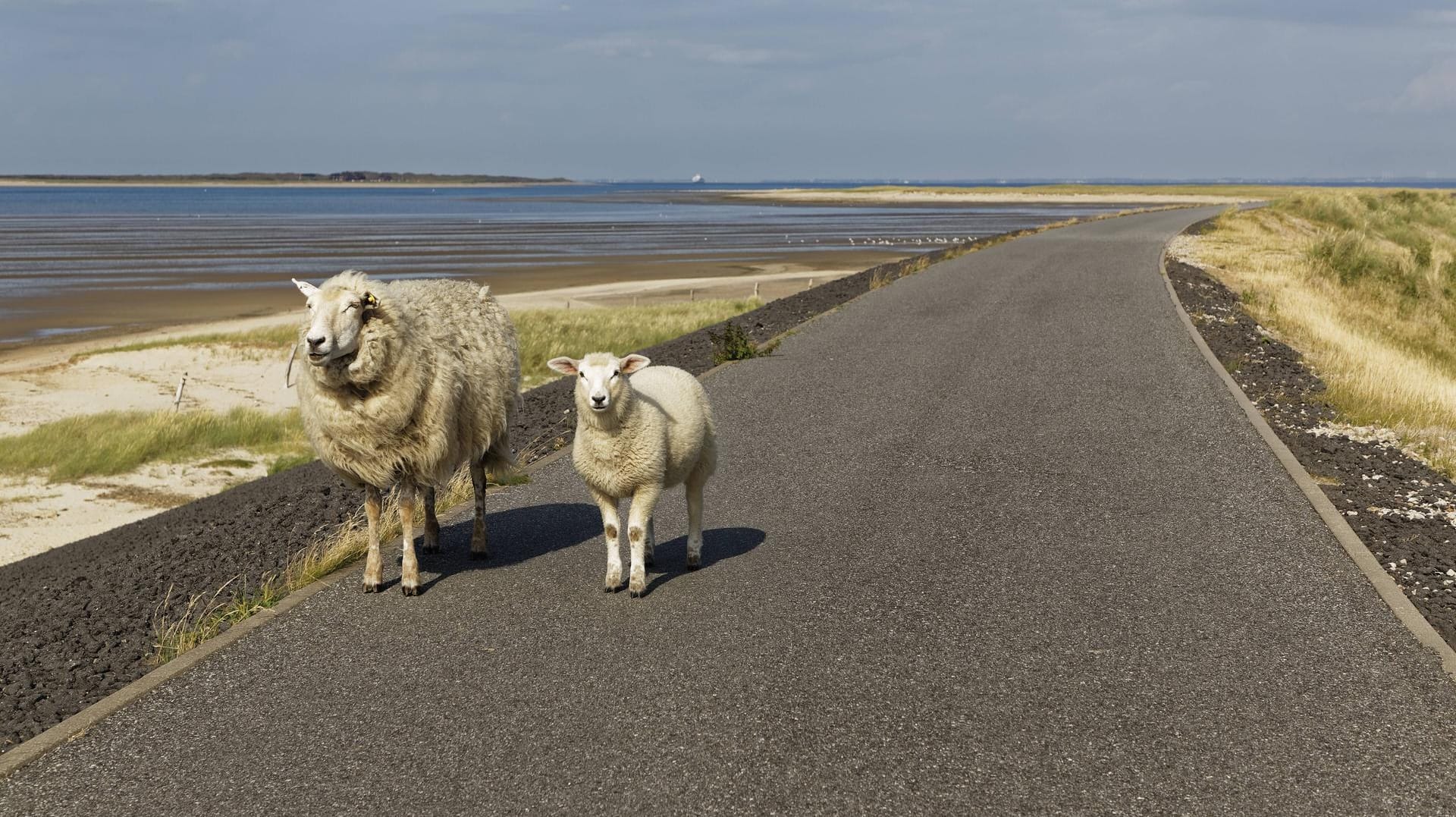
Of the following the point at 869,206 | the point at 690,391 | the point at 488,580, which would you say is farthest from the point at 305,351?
the point at 869,206

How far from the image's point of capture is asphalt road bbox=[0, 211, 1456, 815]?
5320 mm

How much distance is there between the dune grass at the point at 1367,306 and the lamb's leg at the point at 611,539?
864 cm

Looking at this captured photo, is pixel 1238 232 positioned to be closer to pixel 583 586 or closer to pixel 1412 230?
pixel 1412 230

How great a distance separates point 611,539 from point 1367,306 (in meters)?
27.1

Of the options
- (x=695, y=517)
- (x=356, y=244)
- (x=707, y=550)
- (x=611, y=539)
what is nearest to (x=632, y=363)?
(x=611, y=539)

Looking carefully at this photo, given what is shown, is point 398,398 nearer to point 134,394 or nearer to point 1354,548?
point 1354,548

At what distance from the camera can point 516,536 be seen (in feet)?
31.1

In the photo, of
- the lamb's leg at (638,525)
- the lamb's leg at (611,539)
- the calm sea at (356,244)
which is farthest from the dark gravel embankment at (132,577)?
the calm sea at (356,244)

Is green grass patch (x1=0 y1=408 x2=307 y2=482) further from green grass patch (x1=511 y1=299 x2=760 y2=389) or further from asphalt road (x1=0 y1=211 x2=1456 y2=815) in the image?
asphalt road (x1=0 y1=211 x2=1456 y2=815)

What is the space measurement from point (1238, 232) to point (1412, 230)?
984 cm

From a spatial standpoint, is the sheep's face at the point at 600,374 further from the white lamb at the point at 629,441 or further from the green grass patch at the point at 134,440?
the green grass patch at the point at 134,440

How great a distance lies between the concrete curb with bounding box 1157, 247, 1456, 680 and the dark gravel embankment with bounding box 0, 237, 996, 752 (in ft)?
24.8

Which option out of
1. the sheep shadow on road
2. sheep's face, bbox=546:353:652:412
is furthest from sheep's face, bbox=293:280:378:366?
the sheep shadow on road

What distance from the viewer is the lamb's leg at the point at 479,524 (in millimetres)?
8820
